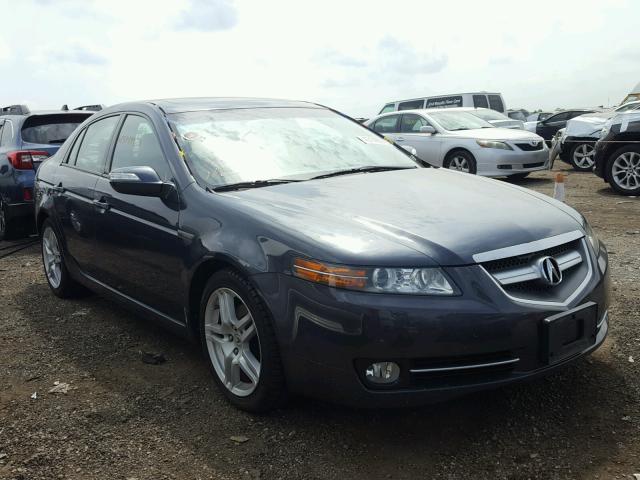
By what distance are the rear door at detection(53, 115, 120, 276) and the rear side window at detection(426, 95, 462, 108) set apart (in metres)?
17.8

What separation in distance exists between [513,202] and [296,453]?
161 centimetres

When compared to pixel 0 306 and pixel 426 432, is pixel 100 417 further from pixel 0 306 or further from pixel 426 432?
pixel 0 306

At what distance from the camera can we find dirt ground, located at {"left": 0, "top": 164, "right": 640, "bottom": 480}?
275 cm

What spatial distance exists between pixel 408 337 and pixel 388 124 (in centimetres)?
1205

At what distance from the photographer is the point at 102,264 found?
14.4ft

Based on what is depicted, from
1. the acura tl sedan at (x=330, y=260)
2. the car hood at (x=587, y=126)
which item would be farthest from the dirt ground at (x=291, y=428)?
the car hood at (x=587, y=126)

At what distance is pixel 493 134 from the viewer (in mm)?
12477

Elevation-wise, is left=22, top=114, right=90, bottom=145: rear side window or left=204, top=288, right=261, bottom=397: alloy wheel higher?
left=22, top=114, right=90, bottom=145: rear side window

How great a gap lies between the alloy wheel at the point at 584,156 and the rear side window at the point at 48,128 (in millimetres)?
10389

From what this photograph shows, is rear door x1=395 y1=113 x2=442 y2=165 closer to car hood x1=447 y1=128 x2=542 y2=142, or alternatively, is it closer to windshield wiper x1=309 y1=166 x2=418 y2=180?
car hood x1=447 y1=128 x2=542 y2=142

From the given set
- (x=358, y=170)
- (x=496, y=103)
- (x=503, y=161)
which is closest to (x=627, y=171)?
(x=503, y=161)

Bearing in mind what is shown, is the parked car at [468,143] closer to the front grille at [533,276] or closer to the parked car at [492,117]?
the parked car at [492,117]

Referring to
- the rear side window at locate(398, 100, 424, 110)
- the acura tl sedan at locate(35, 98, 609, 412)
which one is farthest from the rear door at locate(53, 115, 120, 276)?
the rear side window at locate(398, 100, 424, 110)

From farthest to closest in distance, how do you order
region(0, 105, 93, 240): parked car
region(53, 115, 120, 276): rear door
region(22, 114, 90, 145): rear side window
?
region(22, 114, 90, 145): rear side window → region(0, 105, 93, 240): parked car → region(53, 115, 120, 276): rear door
